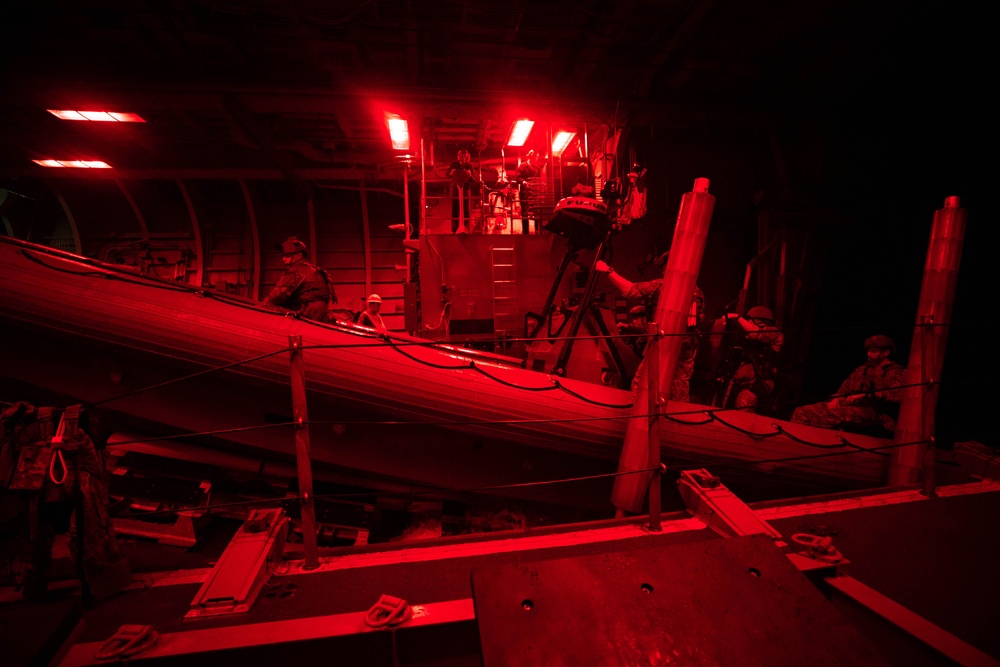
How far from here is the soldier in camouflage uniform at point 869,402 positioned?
2.99m

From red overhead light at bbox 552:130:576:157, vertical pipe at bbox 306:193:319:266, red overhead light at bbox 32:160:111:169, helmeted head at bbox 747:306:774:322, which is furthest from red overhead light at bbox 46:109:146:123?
helmeted head at bbox 747:306:774:322

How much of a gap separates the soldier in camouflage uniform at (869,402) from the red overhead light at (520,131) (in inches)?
145

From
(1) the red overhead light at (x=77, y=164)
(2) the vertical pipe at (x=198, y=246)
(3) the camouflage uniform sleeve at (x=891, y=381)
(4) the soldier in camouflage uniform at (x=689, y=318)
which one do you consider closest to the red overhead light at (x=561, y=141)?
(4) the soldier in camouflage uniform at (x=689, y=318)

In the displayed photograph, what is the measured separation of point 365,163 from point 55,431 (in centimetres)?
520

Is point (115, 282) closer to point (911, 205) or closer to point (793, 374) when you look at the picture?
point (793, 374)

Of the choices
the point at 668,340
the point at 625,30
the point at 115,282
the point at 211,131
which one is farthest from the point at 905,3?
the point at 211,131

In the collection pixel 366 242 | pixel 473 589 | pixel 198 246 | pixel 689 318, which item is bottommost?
pixel 473 589

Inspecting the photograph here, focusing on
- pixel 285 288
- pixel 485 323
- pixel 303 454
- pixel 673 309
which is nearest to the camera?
pixel 303 454

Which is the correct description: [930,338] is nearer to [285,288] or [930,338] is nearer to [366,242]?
[285,288]

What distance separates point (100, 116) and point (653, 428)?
639 centimetres

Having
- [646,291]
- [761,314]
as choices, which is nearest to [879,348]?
[761,314]

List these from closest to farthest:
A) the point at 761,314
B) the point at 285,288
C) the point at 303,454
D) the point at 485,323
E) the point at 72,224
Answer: the point at 303,454 < the point at 285,288 < the point at 761,314 < the point at 485,323 < the point at 72,224

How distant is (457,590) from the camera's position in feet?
3.91

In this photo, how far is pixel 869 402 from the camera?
3033 mm
